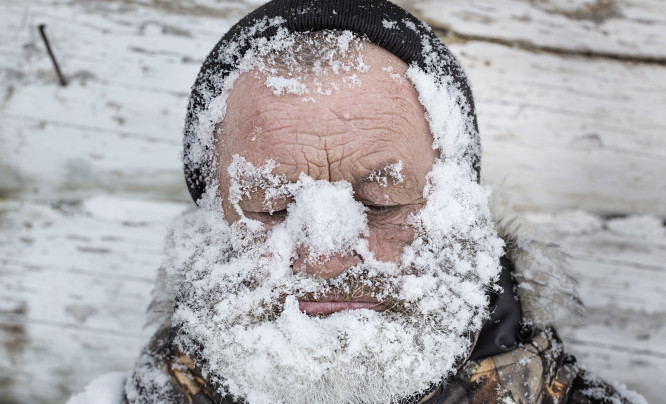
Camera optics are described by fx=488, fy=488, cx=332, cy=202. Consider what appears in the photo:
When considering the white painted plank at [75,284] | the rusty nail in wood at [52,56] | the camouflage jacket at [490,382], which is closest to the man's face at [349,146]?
the camouflage jacket at [490,382]

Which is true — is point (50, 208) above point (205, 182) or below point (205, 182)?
below

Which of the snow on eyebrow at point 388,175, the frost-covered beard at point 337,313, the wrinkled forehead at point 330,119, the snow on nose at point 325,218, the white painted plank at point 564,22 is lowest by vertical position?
→ the frost-covered beard at point 337,313

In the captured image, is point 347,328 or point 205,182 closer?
point 347,328

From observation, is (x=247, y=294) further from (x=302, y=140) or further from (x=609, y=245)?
(x=609, y=245)

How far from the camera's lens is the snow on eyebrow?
119 cm

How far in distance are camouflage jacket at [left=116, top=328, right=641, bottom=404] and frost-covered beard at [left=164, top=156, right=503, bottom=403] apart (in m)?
0.12

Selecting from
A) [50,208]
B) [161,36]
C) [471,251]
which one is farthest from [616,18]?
[50,208]

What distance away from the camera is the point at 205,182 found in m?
1.43

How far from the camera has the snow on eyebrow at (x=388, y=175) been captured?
1.19 m

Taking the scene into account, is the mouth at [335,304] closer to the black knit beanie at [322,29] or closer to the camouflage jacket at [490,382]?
the camouflage jacket at [490,382]

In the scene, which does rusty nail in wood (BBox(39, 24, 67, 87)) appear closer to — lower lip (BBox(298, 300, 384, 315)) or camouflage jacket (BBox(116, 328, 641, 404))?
camouflage jacket (BBox(116, 328, 641, 404))

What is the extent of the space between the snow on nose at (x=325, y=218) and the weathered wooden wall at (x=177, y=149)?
93cm

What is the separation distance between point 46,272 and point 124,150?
631 millimetres

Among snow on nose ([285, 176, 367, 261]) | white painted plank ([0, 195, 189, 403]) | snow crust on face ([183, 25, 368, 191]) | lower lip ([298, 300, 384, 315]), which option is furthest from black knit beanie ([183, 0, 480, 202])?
white painted plank ([0, 195, 189, 403])
